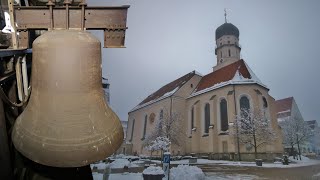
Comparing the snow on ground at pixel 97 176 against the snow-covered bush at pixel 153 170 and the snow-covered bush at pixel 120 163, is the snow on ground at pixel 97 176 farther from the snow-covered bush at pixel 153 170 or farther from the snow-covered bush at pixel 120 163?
the snow-covered bush at pixel 153 170

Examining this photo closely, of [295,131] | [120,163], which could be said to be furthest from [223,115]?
[120,163]

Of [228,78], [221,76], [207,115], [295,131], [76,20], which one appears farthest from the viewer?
[221,76]

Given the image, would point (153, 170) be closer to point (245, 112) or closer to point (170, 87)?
point (170, 87)

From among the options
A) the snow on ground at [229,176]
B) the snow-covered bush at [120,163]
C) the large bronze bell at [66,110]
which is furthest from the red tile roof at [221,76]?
the large bronze bell at [66,110]

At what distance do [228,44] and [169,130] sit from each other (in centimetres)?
1464

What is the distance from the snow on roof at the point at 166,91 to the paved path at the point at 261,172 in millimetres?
4495

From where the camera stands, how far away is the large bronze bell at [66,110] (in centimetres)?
140

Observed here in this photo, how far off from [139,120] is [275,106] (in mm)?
6806

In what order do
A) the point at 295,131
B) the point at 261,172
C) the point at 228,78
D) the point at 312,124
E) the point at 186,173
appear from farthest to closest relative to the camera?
the point at 228,78 → the point at 295,131 → the point at 312,124 → the point at 261,172 → the point at 186,173

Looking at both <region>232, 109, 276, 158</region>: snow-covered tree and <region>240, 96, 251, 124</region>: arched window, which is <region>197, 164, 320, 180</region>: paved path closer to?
<region>232, 109, 276, 158</region>: snow-covered tree

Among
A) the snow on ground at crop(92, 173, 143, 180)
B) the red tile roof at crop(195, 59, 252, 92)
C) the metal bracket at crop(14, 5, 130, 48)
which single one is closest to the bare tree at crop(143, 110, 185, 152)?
the snow on ground at crop(92, 173, 143, 180)

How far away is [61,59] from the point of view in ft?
4.95

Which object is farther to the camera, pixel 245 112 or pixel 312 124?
pixel 245 112

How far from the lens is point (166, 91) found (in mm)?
14820
